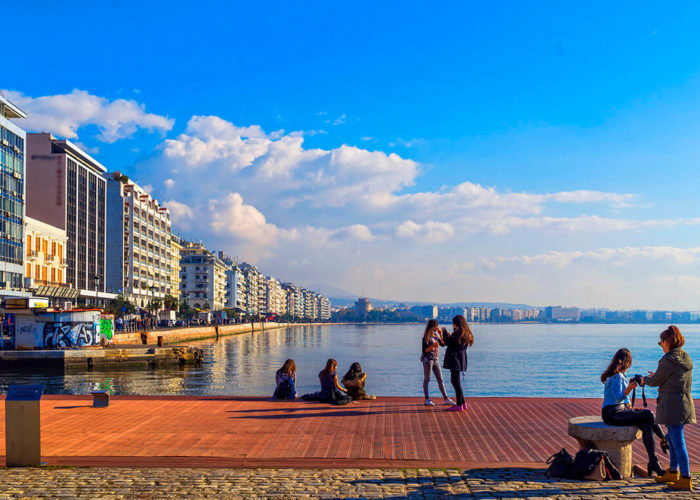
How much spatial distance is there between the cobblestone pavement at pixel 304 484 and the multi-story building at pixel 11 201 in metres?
58.4

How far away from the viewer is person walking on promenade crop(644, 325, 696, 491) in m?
7.60

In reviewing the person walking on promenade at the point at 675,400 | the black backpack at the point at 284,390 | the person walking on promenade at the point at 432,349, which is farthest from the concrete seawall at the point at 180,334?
the person walking on promenade at the point at 675,400

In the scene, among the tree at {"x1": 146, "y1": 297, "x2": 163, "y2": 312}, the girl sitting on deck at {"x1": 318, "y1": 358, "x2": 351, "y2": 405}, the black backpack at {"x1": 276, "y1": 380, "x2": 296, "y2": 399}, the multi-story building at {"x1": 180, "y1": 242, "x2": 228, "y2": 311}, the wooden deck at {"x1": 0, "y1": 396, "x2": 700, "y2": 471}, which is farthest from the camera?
the multi-story building at {"x1": 180, "y1": 242, "x2": 228, "y2": 311}

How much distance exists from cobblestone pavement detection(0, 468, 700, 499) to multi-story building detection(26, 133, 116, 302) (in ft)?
245

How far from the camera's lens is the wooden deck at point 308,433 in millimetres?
9328

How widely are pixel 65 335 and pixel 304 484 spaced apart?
4410cm

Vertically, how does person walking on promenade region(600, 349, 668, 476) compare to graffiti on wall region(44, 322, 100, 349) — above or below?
above

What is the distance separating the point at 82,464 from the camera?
8.96 meters

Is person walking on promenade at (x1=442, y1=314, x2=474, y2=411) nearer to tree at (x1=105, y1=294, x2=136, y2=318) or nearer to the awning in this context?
the awning

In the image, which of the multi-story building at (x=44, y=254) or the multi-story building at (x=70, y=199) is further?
the multi-story building at (x=70, y=199)

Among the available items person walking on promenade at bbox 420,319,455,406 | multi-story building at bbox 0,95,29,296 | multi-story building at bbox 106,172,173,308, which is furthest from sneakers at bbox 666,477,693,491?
multi-story building at bbox 106,172,173,308

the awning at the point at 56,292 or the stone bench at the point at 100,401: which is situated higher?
the awning at the point at 56,292

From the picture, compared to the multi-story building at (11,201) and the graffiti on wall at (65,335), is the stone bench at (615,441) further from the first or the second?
the multi-story building at (11,201)

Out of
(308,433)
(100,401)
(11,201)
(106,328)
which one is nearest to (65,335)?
(106,328)
